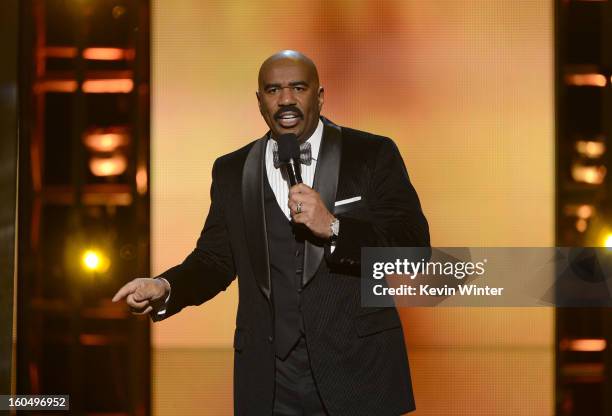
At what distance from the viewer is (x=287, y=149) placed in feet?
6.04

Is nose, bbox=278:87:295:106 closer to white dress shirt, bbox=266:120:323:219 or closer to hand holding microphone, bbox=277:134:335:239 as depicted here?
white dress shirt, bbox=266:120:323:219

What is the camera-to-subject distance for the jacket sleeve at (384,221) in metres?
1.81

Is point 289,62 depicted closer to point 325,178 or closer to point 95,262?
point 325,178

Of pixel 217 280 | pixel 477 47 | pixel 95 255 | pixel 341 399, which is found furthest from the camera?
pixel 95 255

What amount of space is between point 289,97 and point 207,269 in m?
0.51

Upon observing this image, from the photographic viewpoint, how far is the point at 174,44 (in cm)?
287

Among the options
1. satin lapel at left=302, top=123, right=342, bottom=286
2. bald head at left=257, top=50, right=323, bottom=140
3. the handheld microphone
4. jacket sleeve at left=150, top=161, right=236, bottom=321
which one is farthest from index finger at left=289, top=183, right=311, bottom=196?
jacket sleeve at left=150, top=161, right=236, bottom=321

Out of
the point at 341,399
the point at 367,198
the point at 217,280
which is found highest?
the point at 367,198

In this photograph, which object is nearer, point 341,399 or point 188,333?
point 341,399

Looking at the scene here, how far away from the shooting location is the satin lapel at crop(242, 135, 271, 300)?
1921 millimetres

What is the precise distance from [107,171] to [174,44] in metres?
0.57

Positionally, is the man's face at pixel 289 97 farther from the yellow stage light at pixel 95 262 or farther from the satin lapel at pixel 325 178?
the yellow stage light at pixel 95 262

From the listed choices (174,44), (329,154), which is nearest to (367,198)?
(329,154)

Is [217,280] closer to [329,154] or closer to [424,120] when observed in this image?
[329,154]
